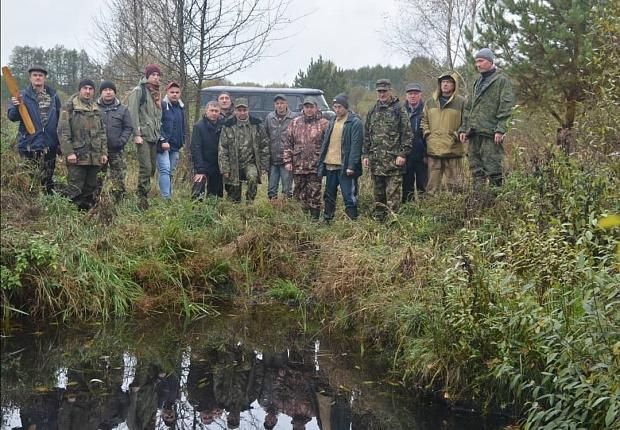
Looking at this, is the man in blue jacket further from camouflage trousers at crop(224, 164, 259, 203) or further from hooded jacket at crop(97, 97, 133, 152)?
hooded jacket at crop(97, 97, 133, 152)

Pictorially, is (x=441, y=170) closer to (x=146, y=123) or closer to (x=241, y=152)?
(x=241, y=152)

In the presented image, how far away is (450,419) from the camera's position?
454cm

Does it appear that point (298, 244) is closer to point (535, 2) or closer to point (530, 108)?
point (530, 108)

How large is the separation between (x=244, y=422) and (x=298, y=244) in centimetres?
344

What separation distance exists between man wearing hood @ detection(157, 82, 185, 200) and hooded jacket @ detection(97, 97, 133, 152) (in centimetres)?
61

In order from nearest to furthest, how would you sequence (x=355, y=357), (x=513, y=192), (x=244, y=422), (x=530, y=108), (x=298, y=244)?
(x=244, y=422) → (x=355, y=357) → (x=513, y=192) → (x=298, y=244) → (x=530, y=108)

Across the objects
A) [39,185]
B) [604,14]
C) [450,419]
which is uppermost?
[604,14]

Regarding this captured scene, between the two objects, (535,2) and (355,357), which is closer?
(355,357)

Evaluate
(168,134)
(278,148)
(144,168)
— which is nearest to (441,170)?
(278,148)

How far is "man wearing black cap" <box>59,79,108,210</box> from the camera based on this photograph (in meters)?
8.01

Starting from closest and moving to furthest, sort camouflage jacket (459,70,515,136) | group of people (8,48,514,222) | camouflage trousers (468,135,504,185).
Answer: camouflage jacket (459,70,515,136) → camouflage trousers (468,135,504,185) → group of people (8,48,514,222)

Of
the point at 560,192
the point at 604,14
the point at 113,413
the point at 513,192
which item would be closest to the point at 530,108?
the point at 604,14

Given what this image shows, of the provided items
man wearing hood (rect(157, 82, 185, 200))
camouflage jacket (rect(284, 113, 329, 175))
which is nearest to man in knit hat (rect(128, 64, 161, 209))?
man wearing hood (rect(157, 82, 185, 200))

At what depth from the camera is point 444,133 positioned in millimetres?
8227
